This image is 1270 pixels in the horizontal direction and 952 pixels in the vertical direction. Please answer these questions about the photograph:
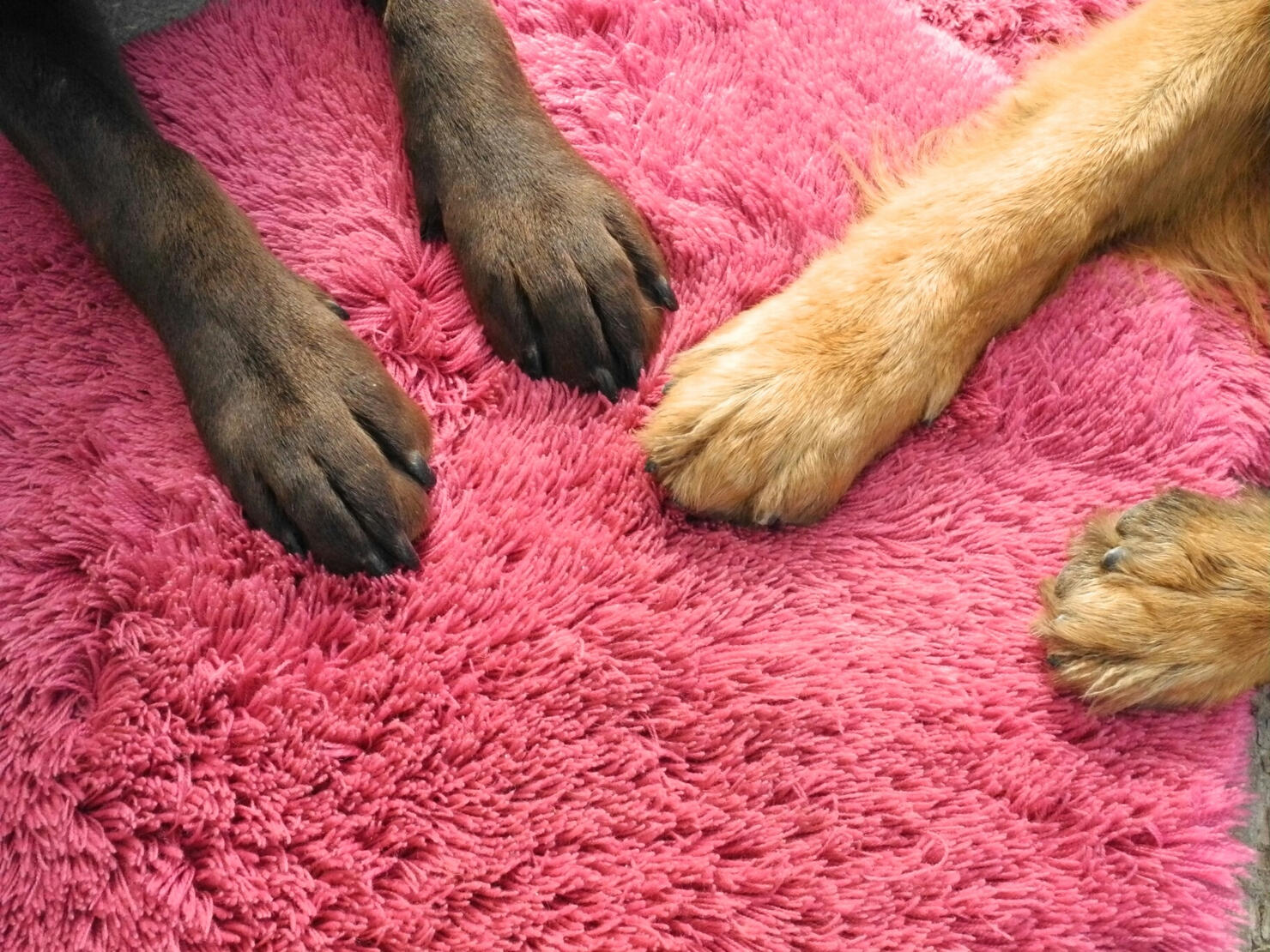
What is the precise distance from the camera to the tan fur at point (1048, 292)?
40.5 inches

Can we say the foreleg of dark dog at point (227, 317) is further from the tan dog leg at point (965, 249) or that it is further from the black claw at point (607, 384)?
the tan dog leg at point (965, 249)

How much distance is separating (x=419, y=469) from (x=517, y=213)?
12.9 inches

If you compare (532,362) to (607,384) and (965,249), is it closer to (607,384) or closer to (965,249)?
(607,384)

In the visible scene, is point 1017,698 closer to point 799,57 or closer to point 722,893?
point 722,893

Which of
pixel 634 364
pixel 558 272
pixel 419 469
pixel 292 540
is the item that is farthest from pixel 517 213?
pixel 292 540

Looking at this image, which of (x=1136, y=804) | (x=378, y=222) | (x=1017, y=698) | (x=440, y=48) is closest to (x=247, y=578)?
(x=378, y=222)

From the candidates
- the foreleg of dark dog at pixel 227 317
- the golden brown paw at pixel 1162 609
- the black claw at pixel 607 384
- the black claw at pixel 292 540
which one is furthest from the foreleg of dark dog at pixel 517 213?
the golden brown paw at pixel 1162 609

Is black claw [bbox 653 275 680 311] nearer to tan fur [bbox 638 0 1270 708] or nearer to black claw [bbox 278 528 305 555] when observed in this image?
tan fur [bbox 638 0 1270 708]

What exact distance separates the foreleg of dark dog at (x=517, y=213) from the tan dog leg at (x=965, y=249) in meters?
0.10

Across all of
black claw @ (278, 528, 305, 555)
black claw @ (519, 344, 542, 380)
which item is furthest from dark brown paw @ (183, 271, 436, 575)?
black claw @ (519, 344, 542, 380)

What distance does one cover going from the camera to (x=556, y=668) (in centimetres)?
95

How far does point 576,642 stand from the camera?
96 cm

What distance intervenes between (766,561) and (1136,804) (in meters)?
0.45

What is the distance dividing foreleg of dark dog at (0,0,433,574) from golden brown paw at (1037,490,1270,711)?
2.38 feet
